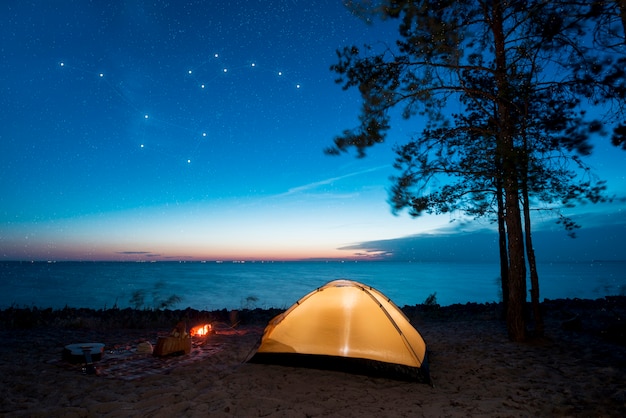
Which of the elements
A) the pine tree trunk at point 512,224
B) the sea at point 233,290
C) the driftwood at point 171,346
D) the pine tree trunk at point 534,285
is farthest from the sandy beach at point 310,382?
the sea at point 233,290

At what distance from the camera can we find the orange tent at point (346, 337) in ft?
19.1

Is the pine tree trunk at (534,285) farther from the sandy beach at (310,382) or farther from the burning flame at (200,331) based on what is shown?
the burning flame at (200,331)

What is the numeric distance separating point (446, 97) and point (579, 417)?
7.02m

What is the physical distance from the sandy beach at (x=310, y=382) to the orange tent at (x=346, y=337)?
0.72 ft

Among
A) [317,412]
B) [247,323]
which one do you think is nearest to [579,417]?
[317,412]

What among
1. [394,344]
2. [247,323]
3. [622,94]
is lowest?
[247,323]

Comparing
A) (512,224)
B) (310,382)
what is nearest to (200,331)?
(310,382)

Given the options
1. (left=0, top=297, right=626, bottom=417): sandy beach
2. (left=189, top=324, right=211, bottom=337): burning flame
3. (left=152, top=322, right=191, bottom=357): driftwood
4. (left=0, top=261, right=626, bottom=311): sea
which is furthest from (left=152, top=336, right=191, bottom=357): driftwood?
(left=0, top=261, right=626, bottom=311): sea

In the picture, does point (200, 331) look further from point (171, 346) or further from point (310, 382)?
point (310, 382)

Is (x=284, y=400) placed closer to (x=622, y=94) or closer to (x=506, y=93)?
(x=506, y=93)

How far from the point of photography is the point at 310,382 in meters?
5.61

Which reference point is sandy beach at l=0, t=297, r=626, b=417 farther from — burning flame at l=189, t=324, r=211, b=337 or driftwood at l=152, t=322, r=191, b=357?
burning flame at l=189, t=324, r=211, b=337

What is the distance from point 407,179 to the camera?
8609mm

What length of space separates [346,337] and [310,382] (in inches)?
39.5
